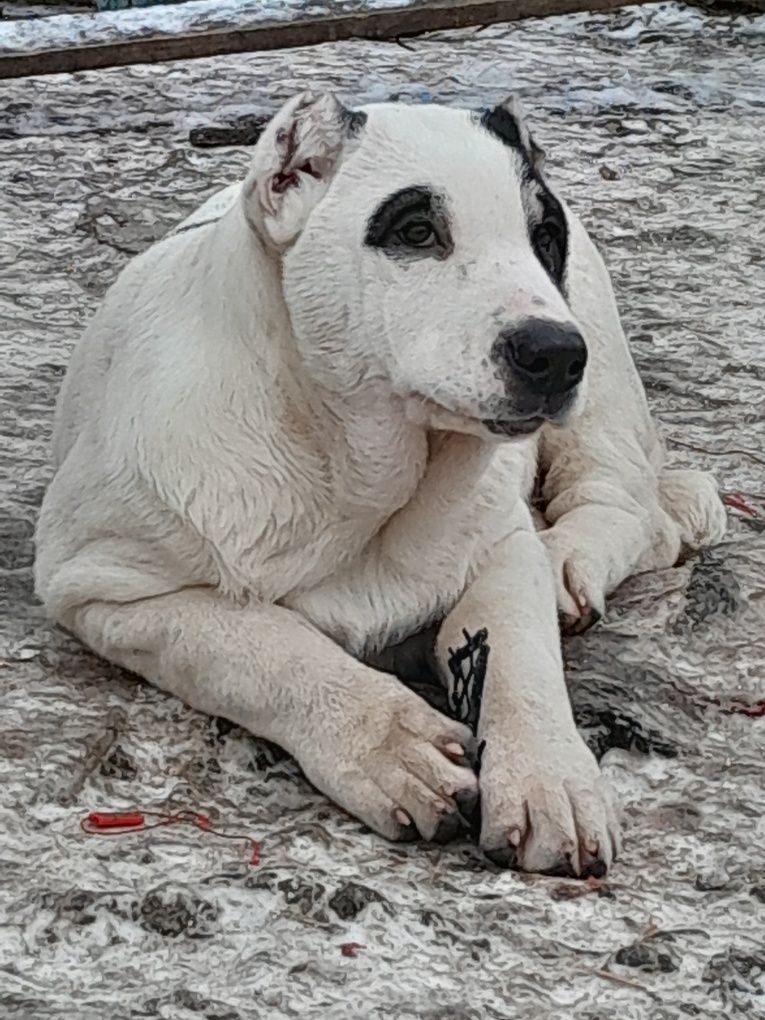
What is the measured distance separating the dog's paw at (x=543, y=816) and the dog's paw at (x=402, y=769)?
0.04m

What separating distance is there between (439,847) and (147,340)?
1.07 metres

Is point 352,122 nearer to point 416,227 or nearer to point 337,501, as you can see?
point 416,227

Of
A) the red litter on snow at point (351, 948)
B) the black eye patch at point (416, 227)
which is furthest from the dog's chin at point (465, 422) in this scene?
the red litter on snow at point (351, 948)

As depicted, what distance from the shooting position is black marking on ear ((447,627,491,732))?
3.21 metres

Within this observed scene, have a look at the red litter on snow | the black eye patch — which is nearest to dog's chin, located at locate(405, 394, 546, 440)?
the black eye patch

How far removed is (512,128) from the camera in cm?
311

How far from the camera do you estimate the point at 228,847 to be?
301cm

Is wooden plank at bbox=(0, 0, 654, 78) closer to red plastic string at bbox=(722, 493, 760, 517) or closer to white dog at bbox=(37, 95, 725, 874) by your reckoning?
red plastic string at bbox=(722, 493, 760, 517)

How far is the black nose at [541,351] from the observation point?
2805mm

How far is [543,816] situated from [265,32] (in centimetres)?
468

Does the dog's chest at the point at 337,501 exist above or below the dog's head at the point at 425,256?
below

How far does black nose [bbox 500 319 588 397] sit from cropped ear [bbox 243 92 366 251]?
0.45 m

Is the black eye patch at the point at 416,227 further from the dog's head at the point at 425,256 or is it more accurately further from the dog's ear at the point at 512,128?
the dog's ear at the point at 512,128

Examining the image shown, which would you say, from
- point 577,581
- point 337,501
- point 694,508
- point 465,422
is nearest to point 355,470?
point 337,501
